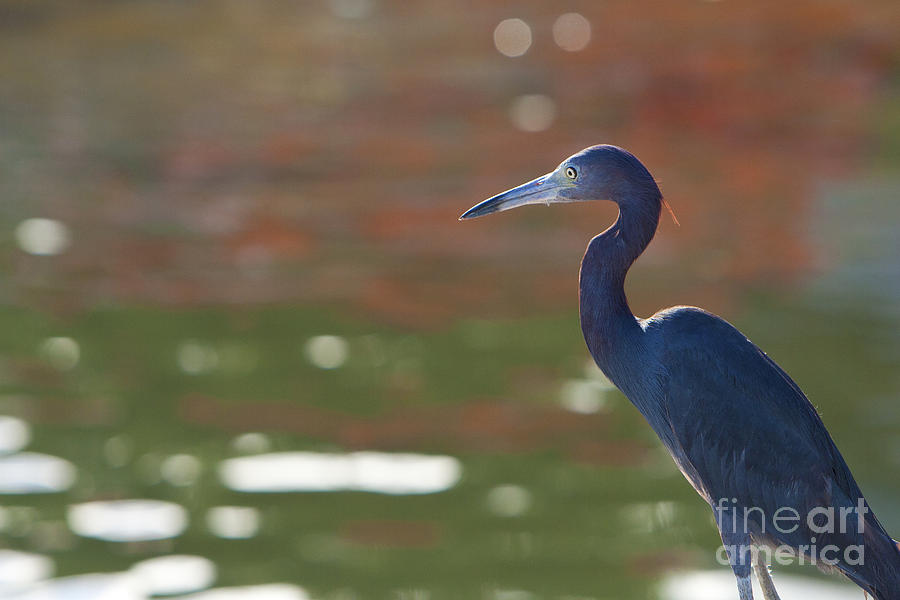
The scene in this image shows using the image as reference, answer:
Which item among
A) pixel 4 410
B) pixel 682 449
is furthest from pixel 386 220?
pixel 682 449

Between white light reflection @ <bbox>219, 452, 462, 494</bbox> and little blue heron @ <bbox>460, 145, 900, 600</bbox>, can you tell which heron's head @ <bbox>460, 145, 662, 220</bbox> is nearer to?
little blue heron @ <bbox>460, 145, 900, 600</bbox>

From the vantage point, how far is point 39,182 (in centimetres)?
2502

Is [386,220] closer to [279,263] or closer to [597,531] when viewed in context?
[279,263]

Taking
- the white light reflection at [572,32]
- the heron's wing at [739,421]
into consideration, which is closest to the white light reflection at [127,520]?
the heron's wing at [739,421]

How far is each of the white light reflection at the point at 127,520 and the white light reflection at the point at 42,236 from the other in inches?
309

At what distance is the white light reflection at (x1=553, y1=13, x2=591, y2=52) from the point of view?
101 feet

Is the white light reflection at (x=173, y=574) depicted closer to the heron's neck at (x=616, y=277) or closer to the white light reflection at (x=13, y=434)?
the white light reflection at (x=13, y=434)

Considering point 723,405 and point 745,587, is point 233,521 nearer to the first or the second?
point 723,405

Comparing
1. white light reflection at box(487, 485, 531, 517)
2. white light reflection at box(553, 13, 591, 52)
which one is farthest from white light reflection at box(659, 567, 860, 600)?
white light reflection at box(553, 13, 591, 52)

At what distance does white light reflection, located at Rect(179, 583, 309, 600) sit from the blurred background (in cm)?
5

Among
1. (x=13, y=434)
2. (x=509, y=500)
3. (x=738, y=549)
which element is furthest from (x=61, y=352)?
(x=738, y=549)

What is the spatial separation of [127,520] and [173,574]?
114cm

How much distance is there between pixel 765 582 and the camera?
6.79 meters

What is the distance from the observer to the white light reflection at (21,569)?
1313cm
